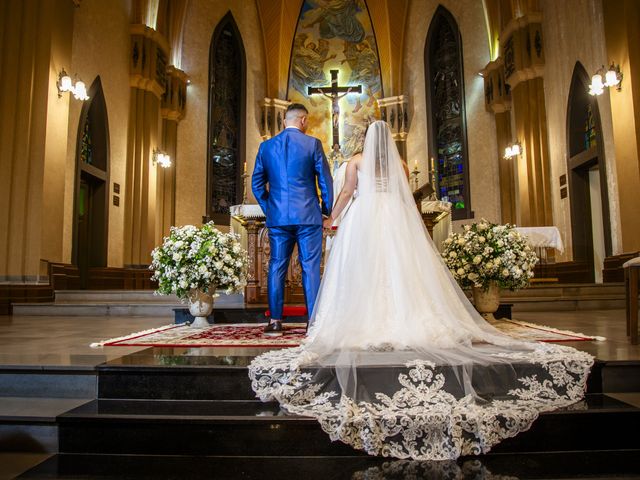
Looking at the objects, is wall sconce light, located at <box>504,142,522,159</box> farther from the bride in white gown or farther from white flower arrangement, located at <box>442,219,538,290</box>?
the bride in white gown

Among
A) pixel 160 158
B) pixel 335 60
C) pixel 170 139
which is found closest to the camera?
pixel 160 158

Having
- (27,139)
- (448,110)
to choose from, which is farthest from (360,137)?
(448,110)

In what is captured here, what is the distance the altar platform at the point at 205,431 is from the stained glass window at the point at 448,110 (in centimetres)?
1117

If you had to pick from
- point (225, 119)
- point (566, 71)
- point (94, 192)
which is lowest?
point (94, 192)

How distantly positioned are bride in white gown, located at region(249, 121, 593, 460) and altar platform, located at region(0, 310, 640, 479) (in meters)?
0.11

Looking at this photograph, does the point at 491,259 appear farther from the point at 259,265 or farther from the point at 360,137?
the point at 259,265

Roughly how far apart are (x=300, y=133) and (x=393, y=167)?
921 mm

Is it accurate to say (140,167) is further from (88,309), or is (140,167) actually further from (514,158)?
(514,158)

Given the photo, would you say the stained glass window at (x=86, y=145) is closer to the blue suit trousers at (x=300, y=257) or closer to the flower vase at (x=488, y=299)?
the blue suit trousers at (x=300, y=257)

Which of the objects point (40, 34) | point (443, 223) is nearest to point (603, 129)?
point (443, 223)

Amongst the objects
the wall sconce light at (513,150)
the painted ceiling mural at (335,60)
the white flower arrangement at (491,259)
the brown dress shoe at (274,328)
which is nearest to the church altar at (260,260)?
the white flower arrangement at (491,259)

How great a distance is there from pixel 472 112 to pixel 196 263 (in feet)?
35.2

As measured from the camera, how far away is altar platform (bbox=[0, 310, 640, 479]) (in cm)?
216

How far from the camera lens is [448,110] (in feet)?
46.8
